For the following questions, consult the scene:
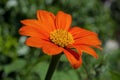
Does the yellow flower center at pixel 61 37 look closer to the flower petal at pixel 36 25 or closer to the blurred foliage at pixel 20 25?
the flower petal at pixel 36 25

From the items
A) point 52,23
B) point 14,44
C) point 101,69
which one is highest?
point 52,23

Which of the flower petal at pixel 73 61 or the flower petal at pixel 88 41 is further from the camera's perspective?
the flower petal at pixel 88 41

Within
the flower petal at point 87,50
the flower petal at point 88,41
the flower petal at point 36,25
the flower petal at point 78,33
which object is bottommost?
the flower petal at point 78,33

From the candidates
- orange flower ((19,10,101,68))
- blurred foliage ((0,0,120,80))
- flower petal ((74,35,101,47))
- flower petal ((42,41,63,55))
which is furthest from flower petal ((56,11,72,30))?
blurred foliage ((0,0,120,80))

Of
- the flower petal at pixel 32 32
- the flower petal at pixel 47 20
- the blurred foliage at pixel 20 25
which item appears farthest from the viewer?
the blurred foliage at pixel 20 25

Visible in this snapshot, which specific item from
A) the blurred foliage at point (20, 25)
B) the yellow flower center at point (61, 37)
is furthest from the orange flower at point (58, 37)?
the blurred foliage at point (20, 25)

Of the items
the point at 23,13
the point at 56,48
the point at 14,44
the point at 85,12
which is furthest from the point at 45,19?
the point at 85,12

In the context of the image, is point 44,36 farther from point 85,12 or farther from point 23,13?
point 85,12

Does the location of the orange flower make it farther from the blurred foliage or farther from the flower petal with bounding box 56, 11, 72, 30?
the blurred foliage
